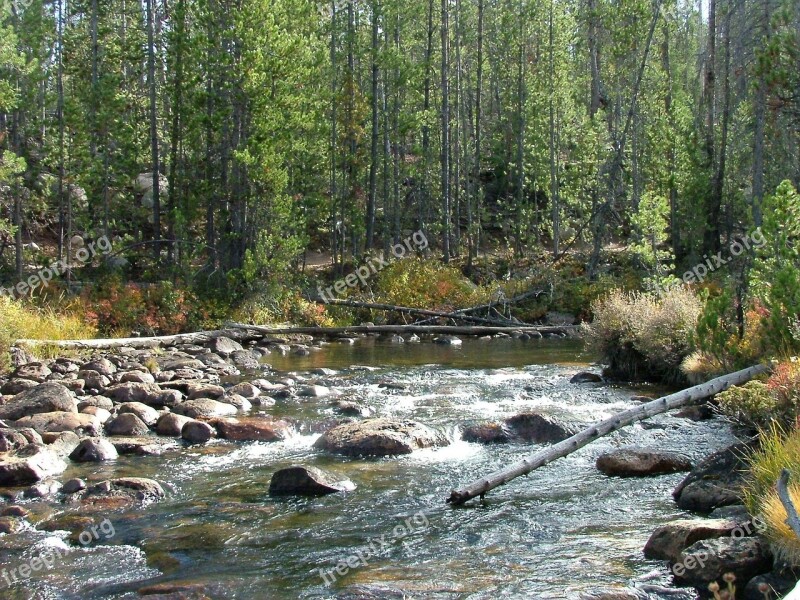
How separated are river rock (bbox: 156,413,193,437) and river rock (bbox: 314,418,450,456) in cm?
199

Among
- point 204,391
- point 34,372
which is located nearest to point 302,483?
point 204,391

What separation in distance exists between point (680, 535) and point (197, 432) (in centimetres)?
675

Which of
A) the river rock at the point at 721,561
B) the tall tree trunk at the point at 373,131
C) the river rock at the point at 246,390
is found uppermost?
the tall tree trunk at the point at 373,131

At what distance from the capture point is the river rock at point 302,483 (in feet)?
28.2

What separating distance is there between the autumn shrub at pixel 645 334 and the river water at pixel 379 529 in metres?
2.87

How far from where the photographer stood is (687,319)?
13.7 metres

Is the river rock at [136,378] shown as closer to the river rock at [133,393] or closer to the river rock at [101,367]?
the river rock at [101,367]

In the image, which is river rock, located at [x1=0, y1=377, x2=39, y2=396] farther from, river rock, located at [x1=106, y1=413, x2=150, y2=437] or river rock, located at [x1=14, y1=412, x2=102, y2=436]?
river rock, located at [x1=106, y1=413, x2=150, y2=437]

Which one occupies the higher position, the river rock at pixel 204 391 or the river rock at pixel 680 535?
the river rock at pixel 680 535

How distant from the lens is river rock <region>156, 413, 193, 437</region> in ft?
37.1

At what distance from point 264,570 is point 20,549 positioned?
7.05 feet

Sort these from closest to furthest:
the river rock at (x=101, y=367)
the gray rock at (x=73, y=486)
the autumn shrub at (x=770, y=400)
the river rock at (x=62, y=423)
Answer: the autumn shrub at (x=770, y=400)
the gray rock at (x=73, y=486)
the river rock at (x=62, y=423)
the river rock at (x=101, y=367)

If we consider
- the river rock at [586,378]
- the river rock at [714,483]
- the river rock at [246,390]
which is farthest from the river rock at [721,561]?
the river rock at [586,378]

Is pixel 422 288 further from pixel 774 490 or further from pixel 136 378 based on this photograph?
pixel 774 490
